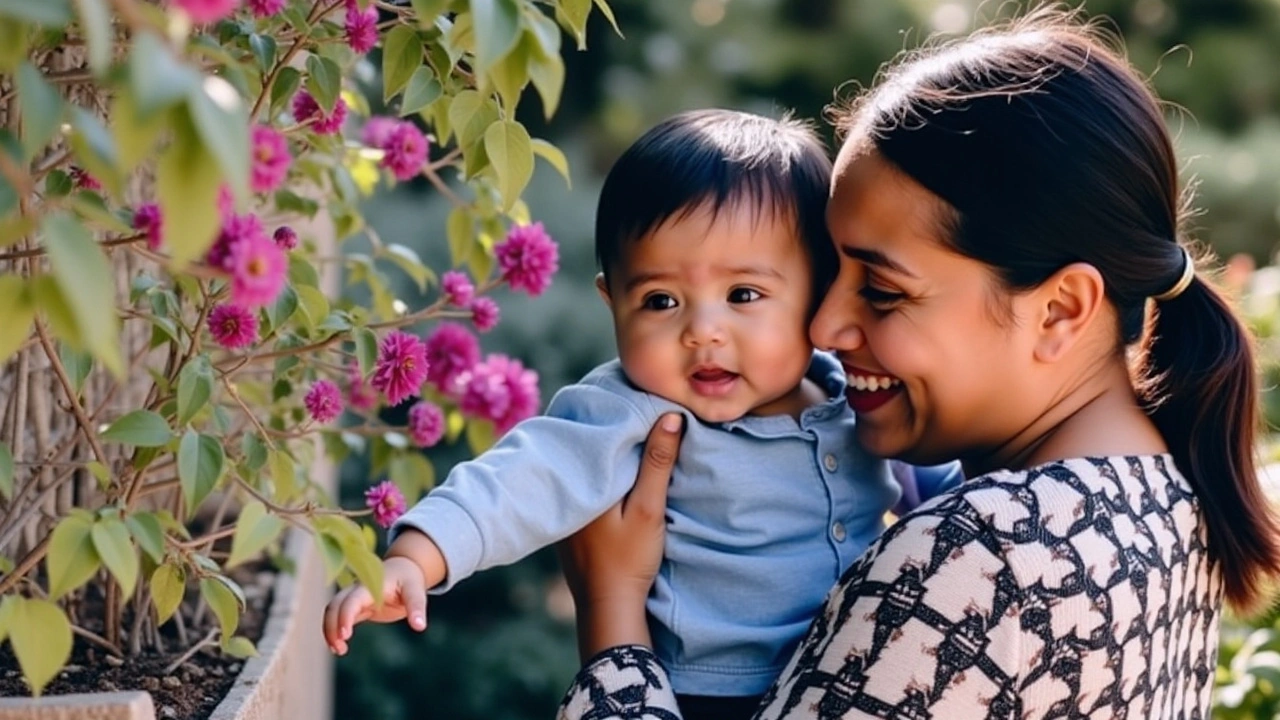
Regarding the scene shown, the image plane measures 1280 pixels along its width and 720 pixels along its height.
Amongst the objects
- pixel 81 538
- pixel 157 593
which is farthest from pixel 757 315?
pixel 81 538

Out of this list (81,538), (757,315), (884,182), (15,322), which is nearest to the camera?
(15,322)

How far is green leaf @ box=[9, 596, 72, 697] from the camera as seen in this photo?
1.00 metres

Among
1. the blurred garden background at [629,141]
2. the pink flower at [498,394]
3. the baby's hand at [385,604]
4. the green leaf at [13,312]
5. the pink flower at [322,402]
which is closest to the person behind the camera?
the green leaf at [13,312]

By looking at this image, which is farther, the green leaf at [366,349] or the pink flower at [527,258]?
the pink flower at [527,258]

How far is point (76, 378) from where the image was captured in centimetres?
143

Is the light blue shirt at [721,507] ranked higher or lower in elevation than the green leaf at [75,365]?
lower

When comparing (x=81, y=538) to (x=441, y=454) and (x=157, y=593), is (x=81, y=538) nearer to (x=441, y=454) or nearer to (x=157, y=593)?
(x=157, y=593)

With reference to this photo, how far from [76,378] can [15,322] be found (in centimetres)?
59

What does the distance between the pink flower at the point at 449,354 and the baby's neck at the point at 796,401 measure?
1.38 ft

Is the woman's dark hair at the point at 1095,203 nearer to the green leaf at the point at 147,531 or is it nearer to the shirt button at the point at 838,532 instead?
the shirt button at the point at 838,532

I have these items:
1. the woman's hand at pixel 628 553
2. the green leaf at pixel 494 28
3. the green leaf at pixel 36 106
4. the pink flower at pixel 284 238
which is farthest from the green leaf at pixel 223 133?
the woman's hand at pixel 628 553

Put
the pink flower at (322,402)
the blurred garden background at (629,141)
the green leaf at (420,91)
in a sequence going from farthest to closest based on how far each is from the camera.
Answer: the blurred garden background at (629,141) < the pink flower at (322,402) < the green leaf at (420,91)

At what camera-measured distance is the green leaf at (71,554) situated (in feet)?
3.35

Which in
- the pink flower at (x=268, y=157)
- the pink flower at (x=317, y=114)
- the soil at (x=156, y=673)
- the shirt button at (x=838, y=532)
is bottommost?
the soil at (x=156, y=673)
